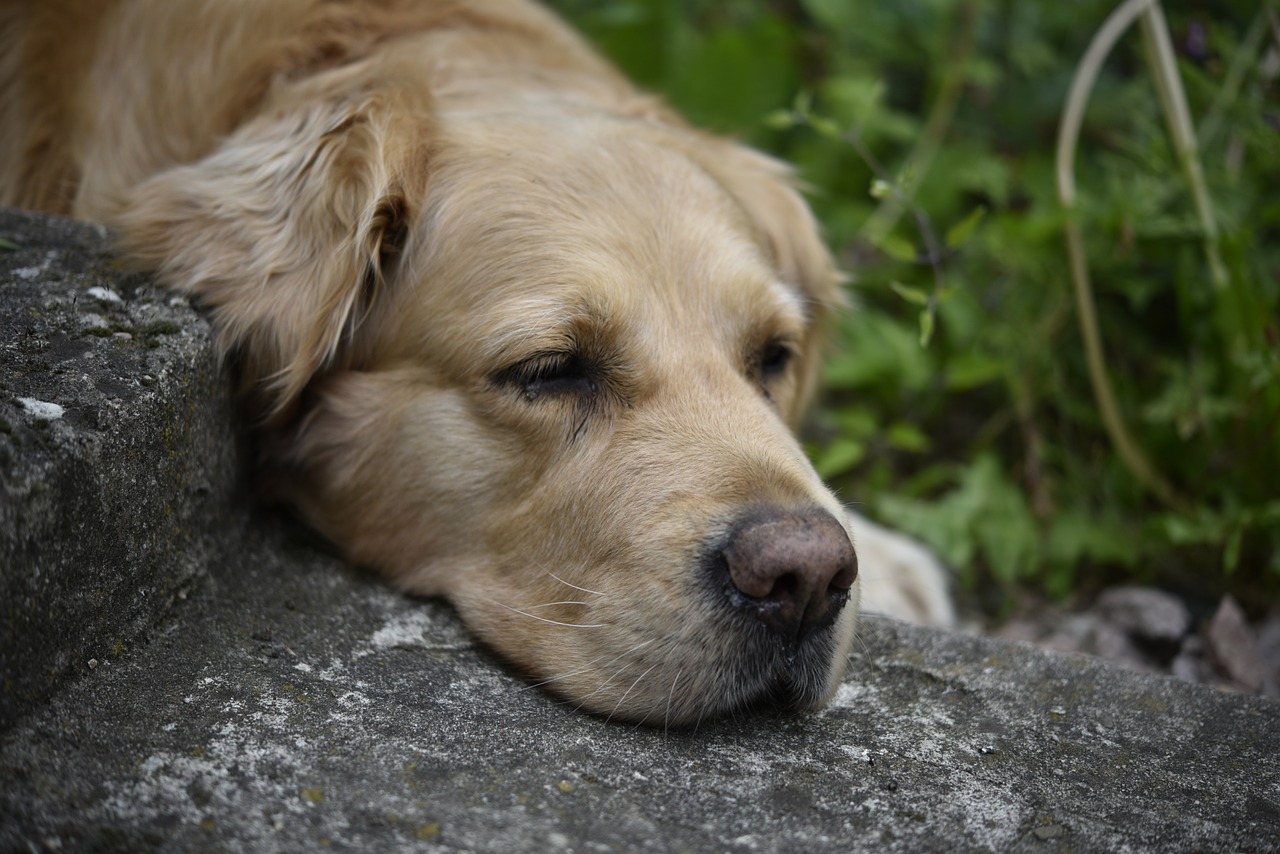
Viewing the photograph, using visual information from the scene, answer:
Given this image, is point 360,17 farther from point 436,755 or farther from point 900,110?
point 900,110

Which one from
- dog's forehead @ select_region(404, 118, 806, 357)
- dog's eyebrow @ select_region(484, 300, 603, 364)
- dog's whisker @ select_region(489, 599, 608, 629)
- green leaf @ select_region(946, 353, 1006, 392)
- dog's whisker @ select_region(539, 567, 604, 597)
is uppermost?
dog's forehead @ select_region(404, 118, 806, 357)

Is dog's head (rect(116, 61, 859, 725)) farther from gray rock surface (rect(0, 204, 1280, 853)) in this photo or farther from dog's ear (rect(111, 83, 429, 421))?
gray rock surface (rect(0, 204, 1280, 853))

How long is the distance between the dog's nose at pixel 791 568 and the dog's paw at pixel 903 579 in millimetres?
1494

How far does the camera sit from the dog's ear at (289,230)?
2824 millimetres

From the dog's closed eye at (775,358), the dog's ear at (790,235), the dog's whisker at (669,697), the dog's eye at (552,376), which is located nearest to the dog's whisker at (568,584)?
the dog's whisker at (669,697)

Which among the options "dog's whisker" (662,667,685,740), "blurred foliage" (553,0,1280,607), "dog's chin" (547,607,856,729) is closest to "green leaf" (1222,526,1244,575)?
"blurred foliage" (553,0,1280,607)

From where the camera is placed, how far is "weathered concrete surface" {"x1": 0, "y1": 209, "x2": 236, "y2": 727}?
6.53 ft

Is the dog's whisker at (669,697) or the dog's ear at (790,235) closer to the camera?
the dog's whisker at (669,697)

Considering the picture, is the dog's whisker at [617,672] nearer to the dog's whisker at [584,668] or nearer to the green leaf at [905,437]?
the dog's whisker at [584,668]

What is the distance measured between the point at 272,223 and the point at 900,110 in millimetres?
4326

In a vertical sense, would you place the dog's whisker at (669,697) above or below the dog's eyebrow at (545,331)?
below

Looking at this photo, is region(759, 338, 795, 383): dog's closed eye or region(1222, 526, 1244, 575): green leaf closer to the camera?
region(759, 338, 795, 383): dog's closed eye

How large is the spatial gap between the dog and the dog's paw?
0.99 m

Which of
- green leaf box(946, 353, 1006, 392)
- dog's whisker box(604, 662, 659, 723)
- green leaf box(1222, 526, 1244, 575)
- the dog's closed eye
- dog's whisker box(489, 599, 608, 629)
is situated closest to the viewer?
dog's whisker box(604, 662, 659, 723)
